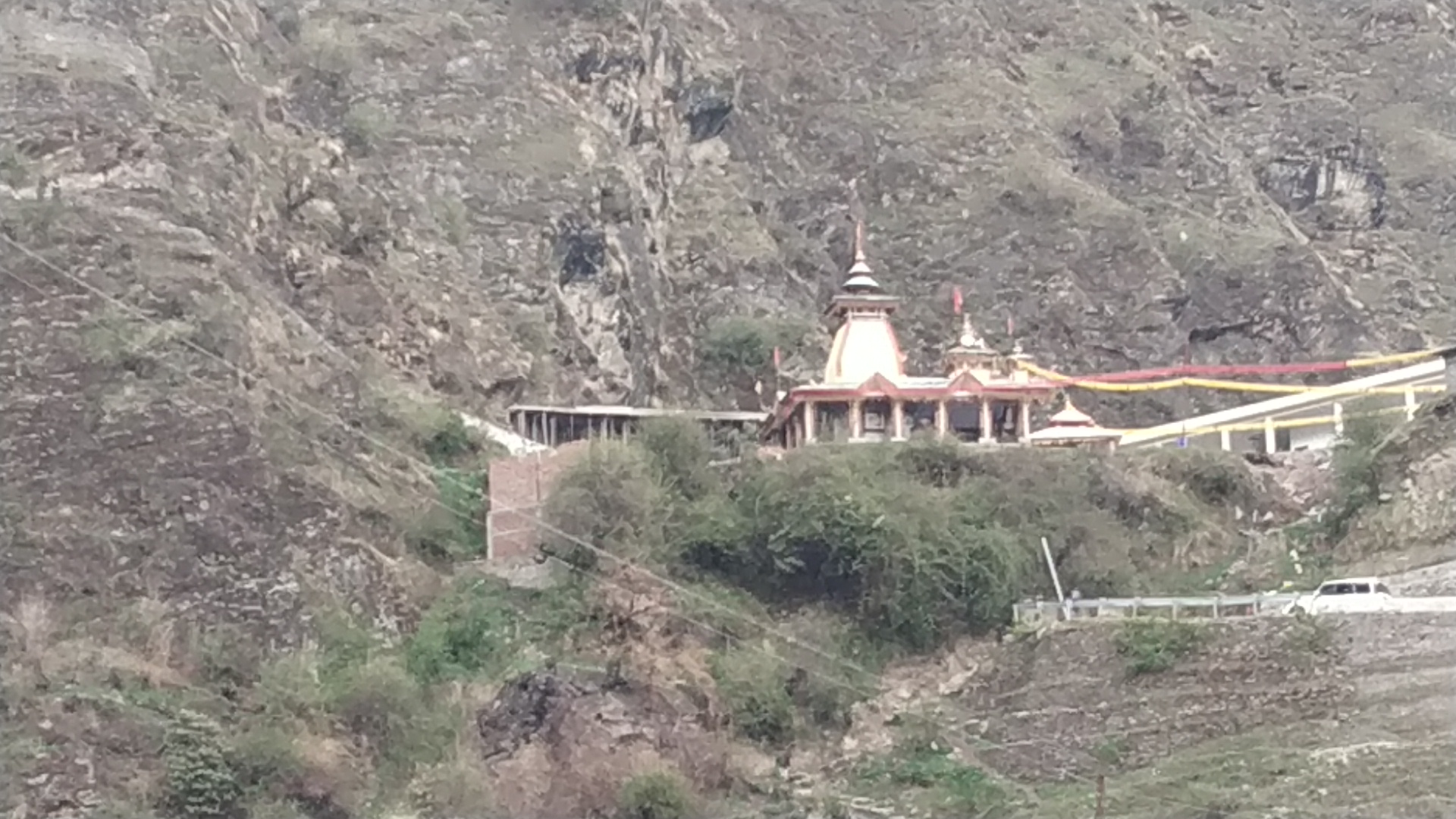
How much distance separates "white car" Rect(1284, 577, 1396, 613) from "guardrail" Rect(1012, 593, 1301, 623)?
344 millimetres

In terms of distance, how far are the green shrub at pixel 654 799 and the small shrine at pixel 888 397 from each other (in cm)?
1065

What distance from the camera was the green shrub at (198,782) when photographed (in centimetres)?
2591

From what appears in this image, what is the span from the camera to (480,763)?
2716 centimetres

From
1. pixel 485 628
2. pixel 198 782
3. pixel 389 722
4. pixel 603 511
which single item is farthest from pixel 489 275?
pixel 198 782

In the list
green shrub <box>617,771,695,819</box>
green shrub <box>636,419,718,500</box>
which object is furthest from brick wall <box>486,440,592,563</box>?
green shrub <box>617,771,695,819</box>

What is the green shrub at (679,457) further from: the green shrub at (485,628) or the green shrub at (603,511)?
the green shrub at (485,628)

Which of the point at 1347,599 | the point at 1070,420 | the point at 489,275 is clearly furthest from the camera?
the point at 489,275

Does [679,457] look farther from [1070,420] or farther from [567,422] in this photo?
[1070,420]

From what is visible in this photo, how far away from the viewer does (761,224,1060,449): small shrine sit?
1465 inches

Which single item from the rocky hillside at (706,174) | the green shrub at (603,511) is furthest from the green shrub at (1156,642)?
the rocky hillside at (706,174)

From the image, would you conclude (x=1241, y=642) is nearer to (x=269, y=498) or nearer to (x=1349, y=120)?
(x=269, y=498)

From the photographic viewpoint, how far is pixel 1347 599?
93.4 feet

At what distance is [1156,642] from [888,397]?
31.3 feet

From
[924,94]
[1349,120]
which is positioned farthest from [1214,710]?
[1349,120]
